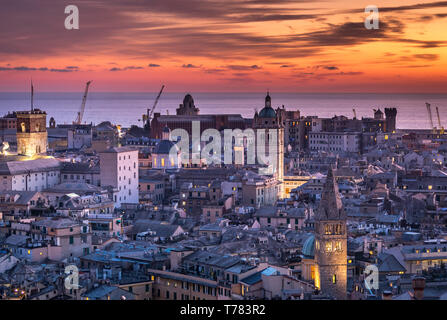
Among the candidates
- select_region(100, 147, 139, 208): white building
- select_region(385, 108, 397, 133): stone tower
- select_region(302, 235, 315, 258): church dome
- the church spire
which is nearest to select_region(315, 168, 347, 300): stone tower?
the church spire

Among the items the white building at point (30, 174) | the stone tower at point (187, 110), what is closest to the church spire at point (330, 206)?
the white building at point (30, 174)

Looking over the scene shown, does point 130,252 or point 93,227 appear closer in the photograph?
point 130,252

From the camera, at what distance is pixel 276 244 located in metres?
24.9

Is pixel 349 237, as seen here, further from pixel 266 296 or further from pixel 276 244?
pixel 266 296

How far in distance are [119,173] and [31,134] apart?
9282 millimetres

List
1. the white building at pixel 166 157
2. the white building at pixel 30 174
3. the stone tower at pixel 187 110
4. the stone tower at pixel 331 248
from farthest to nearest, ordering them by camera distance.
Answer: the stone tower at pixel 187 110, the white building at pixel 166 157, the white building at pixel 30 174, the stone tower at pixel 331 248

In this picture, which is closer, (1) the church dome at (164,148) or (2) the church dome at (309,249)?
(2) the church dome at (309,249)

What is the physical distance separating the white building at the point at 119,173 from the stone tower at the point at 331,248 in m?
19.8

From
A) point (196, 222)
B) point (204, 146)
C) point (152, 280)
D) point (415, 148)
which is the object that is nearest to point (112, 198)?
point (196, 222)

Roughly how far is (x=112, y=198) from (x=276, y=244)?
13741 millimetres

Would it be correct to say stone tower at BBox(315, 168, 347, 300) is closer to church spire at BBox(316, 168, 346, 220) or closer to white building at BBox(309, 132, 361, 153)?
church spire at BBox(316, 168, 346, 220)

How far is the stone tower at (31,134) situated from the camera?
46.7 meters

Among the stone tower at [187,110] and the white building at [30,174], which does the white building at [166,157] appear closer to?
the white building at [30,174]

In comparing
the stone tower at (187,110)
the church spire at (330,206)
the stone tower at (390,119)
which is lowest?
the church spire at (330,206)
